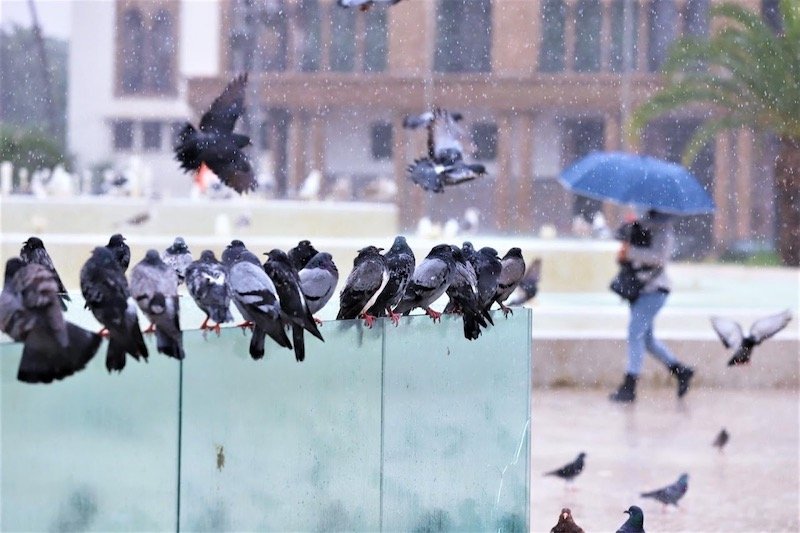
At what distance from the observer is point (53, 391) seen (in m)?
3.28

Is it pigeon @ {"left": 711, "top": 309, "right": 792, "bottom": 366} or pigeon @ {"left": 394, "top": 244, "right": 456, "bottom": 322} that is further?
pigeon @ {"left": 711, "top": 309, "right": 792, "bottom": 366}

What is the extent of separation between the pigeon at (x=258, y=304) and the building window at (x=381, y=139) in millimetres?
28906

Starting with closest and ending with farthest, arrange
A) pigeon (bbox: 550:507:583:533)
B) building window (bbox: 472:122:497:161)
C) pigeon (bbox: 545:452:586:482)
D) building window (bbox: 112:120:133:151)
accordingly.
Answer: pigeon (bbox: 550:507:583:533) < pigeon (bbox: 545:452:586:482) < building window (bbox: 472:122:497:161) < building window (bbox: 112:120:133:151)

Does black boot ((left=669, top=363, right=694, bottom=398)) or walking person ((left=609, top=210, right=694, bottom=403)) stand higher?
walking person ((left=609, top=210, right=694, bottom=403))

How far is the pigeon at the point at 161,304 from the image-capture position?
3373 millimetres

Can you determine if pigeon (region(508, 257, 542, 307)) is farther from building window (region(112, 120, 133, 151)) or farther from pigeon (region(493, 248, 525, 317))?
building window (region(112, 120, 133, 151))

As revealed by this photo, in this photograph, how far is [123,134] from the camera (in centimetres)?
3469

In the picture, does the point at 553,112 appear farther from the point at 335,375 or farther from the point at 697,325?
the point at 335,375

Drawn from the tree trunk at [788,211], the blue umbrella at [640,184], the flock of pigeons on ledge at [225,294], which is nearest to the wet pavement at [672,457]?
the blue umbrella at [640,184]

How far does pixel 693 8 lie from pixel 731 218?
4.52 m


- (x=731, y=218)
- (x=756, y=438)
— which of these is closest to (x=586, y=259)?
(x=756, y=438)

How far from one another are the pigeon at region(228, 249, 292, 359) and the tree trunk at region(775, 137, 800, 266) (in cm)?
2028

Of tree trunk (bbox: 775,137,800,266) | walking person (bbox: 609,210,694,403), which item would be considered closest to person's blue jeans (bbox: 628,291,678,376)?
walking person (bbox: 609,210,694,403)

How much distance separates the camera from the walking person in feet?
30.1
